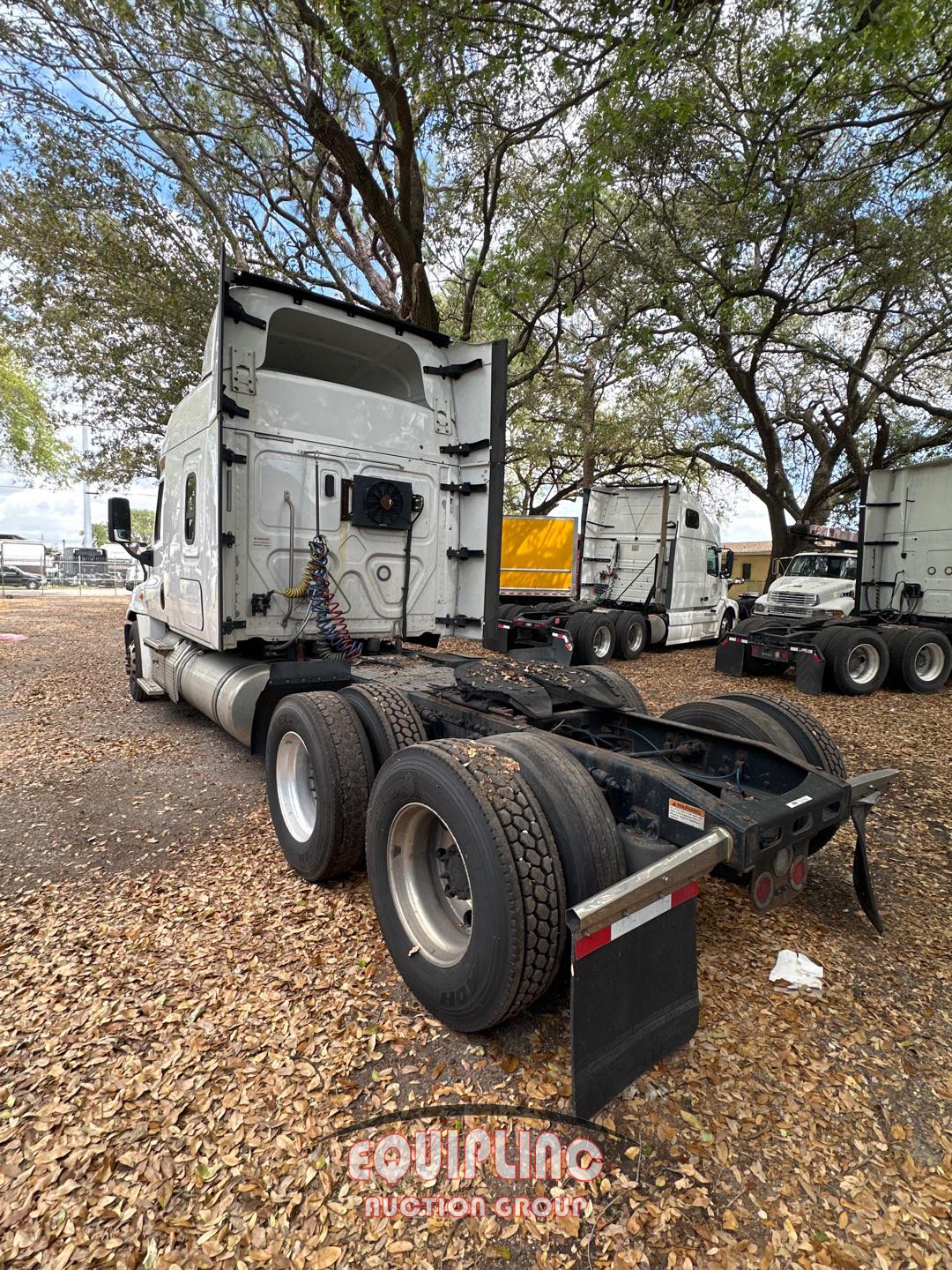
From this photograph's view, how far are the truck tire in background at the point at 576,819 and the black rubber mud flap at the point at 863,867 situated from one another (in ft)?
3.87

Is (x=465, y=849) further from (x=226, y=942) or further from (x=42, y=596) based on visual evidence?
(x=42, y=596)

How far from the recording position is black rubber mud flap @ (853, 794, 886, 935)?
109 inches

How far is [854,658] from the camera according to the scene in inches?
370

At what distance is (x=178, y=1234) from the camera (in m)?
1.72

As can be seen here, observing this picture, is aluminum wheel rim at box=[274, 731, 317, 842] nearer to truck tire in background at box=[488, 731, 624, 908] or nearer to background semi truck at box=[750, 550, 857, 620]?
truck tire in background at box=[488, 731, 624, 908]

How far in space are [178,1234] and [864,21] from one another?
913cm

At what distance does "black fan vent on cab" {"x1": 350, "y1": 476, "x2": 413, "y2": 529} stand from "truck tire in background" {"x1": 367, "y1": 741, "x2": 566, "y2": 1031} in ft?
9.84

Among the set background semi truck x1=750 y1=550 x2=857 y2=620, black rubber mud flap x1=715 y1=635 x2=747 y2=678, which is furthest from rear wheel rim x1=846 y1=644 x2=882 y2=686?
background semi truck x1=750 y1=550 x2=857 y2=620

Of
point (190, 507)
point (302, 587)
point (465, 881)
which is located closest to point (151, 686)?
point (190, 507)

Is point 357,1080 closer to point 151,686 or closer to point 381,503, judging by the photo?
point 381,503

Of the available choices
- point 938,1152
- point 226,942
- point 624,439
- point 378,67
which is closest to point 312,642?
point 226,942

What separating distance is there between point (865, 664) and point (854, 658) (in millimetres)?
315

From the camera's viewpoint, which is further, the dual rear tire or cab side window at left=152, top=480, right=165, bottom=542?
cab side window at left=152, top=480, right=165, bottom=542
